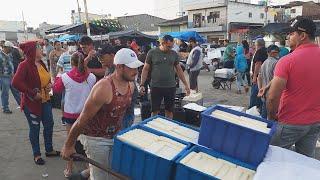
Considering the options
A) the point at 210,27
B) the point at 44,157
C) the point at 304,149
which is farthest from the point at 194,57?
the point at 210,27

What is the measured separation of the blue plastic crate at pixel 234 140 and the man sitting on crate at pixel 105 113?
2.99 feet

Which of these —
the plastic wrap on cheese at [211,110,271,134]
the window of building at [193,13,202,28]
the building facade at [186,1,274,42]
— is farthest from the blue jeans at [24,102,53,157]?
the window of building at [193,13,202,28]

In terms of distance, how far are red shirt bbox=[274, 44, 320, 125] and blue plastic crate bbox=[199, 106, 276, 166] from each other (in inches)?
30.4

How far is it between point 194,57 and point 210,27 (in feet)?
122

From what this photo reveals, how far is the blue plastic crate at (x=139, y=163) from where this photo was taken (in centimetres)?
259

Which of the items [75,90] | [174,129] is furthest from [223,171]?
[75,90]

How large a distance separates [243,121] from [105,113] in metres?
1.32

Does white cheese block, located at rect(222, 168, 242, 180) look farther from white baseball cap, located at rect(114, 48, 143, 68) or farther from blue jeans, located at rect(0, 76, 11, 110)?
blue jeans, located at rect(0, 76, 11, 110)

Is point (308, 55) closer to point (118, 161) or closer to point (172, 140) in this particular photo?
point (172, 140)

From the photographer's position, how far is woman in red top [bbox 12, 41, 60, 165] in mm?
5254

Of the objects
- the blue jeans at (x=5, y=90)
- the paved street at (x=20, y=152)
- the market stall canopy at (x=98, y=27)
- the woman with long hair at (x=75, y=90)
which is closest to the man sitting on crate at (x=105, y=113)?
the woman with long hair at (x=75, y=90)

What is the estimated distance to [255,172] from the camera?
2.50 metres

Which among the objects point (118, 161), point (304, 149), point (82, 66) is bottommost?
point (304, 149)

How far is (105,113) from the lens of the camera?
3.35m
